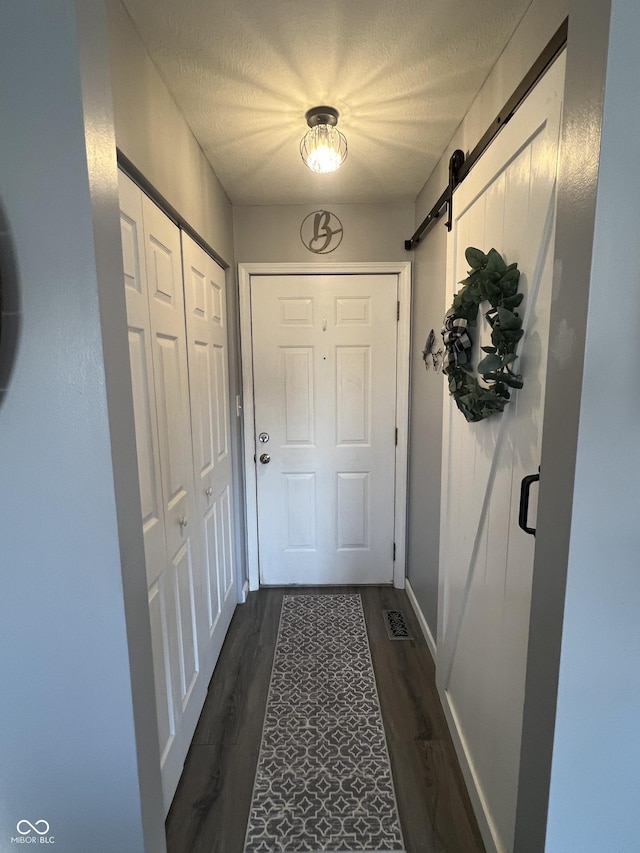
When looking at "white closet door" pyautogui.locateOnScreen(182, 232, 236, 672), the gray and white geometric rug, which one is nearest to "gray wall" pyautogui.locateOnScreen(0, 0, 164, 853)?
the gray and white geometric rug

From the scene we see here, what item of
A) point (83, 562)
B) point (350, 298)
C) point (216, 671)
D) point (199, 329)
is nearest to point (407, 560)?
point (216, 671)

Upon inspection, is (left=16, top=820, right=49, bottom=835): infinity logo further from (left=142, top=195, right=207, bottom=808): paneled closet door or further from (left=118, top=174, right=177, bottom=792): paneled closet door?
(left=142, top=195, right=207, bottom=808): paneled closet door

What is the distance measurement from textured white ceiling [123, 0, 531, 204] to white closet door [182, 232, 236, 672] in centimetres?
49

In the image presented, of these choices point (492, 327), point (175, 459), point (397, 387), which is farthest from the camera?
point (397, 387)

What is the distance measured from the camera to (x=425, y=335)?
2193mm

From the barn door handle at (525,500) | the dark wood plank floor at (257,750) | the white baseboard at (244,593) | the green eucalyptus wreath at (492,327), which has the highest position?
the green eucalyptus wreath at (492,327)

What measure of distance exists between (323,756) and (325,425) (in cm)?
162

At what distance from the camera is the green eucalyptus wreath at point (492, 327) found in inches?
40.6

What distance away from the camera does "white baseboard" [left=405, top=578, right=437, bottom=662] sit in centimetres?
202

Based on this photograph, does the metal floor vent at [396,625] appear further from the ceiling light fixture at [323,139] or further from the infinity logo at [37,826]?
the ceiling light fixture at [323,139]

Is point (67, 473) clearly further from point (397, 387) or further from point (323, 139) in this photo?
point (397, 387)

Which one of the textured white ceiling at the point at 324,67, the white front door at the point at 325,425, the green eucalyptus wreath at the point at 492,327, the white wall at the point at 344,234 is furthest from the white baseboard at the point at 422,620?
the textured white ceiling at the point at 324,67

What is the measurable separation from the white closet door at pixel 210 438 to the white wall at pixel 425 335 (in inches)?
42.6

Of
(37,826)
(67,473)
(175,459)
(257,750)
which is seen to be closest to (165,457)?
(175,459)
